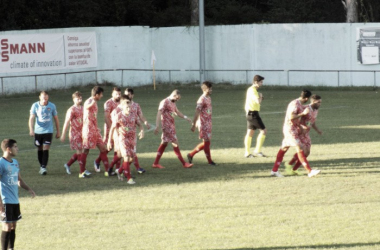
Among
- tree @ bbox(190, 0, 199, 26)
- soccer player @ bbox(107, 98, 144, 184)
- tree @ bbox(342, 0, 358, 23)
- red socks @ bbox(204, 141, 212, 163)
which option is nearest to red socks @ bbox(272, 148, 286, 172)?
red socks @ bbox(204, 141, 212, 163)

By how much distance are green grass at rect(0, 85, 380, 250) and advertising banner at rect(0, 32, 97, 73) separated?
52.3 feet

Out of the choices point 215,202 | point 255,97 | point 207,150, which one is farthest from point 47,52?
point 215,202

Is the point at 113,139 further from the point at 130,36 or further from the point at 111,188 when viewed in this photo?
the point at 130,36

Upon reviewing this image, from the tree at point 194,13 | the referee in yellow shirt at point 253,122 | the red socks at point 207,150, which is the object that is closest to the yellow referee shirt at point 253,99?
the referee in yellow shirt at point 253,122

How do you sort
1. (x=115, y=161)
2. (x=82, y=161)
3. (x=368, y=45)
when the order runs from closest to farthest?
(x=115, y=161) → (x=82, y=161) → (x=368, y=45)

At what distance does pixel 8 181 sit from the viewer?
10109mm

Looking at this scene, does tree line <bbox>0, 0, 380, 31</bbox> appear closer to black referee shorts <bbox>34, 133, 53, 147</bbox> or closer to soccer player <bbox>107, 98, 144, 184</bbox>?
black referee shorts <bbox>34, 133, 53, 147</bbox>

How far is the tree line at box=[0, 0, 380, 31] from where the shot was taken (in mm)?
47469

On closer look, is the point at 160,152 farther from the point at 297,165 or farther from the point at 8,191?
the point at 8,191

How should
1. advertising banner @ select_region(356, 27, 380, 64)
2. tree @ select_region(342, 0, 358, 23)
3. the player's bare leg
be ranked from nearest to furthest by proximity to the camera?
the player's bare leg < advertising banner @ select_region(356, 27, 380, 64) < tree @ select_region(342, 0, 358, 23)

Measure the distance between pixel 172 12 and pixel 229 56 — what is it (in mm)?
9775

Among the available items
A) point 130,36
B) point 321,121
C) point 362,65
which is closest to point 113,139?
point 321,121

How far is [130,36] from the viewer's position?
46.4 metres

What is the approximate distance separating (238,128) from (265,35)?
1954 centimetres
